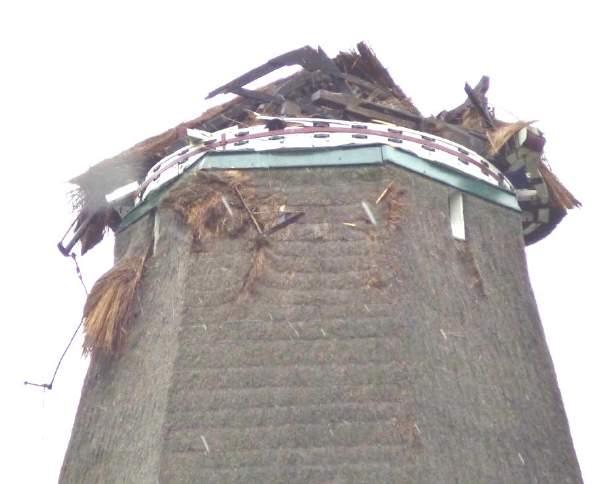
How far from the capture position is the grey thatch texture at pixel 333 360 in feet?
24.5

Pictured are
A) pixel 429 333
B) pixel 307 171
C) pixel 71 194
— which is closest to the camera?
pixel 429 333

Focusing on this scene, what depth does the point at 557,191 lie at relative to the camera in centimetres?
1000

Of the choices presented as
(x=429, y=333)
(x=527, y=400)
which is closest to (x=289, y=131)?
(x=429, y=333)

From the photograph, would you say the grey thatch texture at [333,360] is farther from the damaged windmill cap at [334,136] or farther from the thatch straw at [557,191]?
the thatch straw at [557,191]

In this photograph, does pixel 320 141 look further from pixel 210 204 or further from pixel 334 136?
pixel 210 204

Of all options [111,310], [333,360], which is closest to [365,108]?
[333,360]

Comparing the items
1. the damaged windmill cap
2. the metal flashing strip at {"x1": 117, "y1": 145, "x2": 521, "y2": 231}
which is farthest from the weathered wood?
the metal flashing strip at {"x1": 117, "y1": 145, "x2": 521, "y2": 231}

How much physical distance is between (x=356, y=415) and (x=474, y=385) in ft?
3.58

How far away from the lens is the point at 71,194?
10117 mm

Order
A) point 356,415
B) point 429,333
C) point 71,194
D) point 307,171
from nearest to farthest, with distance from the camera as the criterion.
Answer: point 356,415 → point 429,333 → point 307,171 → point 71,194

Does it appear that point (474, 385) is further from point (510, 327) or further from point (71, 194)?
point (71, 194)

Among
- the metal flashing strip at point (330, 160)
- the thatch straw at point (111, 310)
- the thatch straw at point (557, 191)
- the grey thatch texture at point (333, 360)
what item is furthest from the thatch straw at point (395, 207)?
the thatch straw at point (111, 310)

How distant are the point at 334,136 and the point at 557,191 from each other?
2.30 m

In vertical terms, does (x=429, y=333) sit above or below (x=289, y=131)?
below
